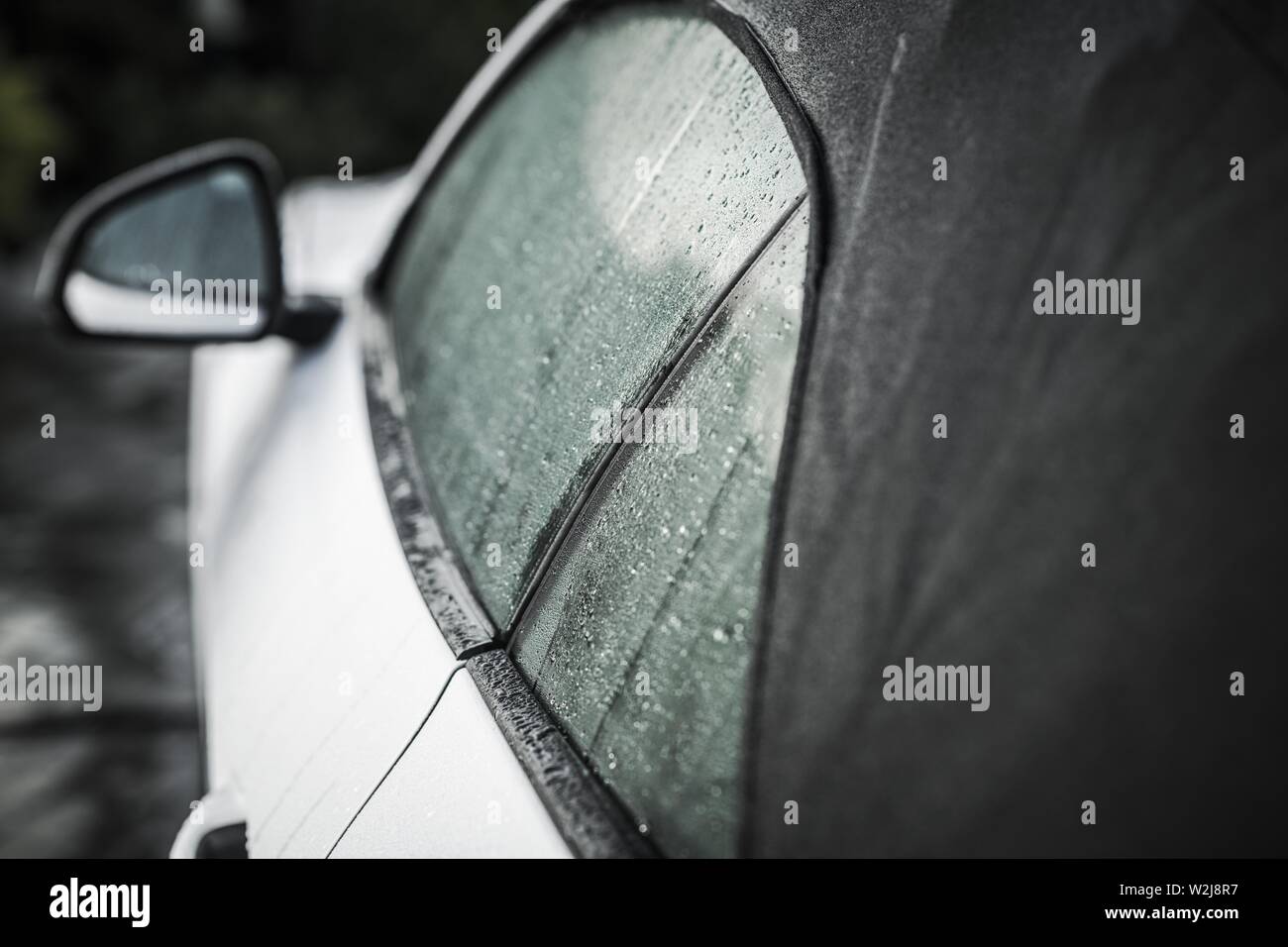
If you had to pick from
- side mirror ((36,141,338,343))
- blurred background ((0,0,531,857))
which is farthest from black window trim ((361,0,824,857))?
blurred background ((0,0,531,857))

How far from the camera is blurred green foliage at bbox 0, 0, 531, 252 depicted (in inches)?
296

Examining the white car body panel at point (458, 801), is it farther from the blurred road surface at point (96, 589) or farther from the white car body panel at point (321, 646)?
the blurred road surface at point (96, 589)

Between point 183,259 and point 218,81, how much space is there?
6.66m

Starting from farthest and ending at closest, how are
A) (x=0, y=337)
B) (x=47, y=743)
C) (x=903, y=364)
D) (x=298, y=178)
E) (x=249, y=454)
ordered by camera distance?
(x=298, y=178), (x=0, y=337), (x=47, y=743), (x=249, y=454), (x=903, y=364)

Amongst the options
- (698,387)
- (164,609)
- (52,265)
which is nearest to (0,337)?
(164,609)

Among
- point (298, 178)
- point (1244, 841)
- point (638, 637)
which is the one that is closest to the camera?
point (1244, 841)

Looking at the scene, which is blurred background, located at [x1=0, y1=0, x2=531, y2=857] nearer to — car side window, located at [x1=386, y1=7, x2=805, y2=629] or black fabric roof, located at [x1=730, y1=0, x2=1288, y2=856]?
car side window, located at [x1=386, y1=7, x2=805, y2=629]

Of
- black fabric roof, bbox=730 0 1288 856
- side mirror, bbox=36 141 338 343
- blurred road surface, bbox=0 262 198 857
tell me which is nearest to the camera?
black fabric roof, bbox=730 0 1288 856

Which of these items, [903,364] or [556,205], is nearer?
[903,364]

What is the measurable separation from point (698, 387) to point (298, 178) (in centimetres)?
760

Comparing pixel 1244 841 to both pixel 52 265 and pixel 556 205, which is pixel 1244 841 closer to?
pixel 556 205

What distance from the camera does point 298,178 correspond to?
7.89 m

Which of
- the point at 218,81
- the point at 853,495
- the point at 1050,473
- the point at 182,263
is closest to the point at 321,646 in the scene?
the point at 853,495
